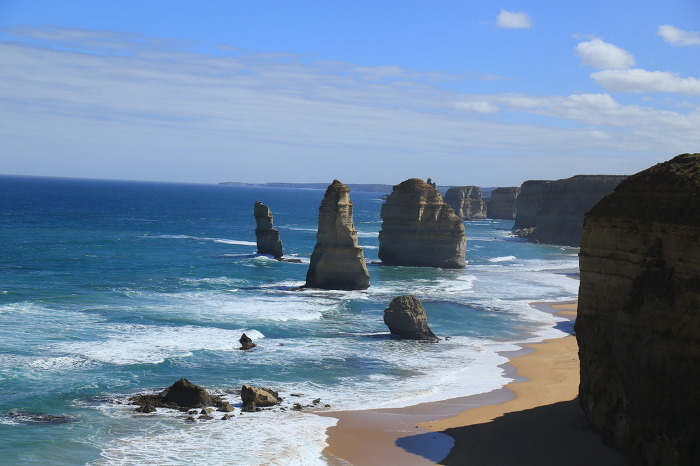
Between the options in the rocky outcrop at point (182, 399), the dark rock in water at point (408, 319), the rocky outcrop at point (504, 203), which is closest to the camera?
the rocky outcrop at point (182, 399)

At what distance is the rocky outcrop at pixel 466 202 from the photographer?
149 metres

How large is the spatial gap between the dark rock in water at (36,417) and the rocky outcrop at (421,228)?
1814 inches

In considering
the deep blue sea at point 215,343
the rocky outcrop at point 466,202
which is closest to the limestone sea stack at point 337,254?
the deep blue sea at point 215,343

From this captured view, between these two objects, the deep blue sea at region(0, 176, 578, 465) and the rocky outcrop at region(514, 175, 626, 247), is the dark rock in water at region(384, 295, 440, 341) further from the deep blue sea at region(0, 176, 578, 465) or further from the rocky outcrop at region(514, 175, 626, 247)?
the rocky outcrop at region(514, 175, 626, 247)

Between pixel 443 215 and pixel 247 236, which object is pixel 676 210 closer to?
pixel 443 215

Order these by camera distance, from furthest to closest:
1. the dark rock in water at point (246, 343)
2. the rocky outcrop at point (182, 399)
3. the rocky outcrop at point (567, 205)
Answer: the rocky outcrop at point (567, 205) < the dark rock in water at point (246, 343) < the rocky outcrop at point (182, 399)

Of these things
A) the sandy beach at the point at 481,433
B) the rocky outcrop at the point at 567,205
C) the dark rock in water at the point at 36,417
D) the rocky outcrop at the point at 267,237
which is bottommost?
the dark rock in water at the point at 36,417

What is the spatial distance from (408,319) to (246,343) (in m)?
7.67

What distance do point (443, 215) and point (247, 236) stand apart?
3745 cm

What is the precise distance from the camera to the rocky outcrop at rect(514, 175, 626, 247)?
97531mm

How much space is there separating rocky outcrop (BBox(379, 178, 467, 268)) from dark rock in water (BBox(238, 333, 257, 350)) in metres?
34.5

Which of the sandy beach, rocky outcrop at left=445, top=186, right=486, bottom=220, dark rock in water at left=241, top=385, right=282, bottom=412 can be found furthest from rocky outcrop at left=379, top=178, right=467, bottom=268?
rocky outcrop at left=445, top=186, right=486, bottom=220

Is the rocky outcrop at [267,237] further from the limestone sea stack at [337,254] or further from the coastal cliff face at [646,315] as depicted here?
the coastal cliff face at [646,315]

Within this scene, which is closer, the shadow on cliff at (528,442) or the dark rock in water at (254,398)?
the shadow on cliff at (528,442)
